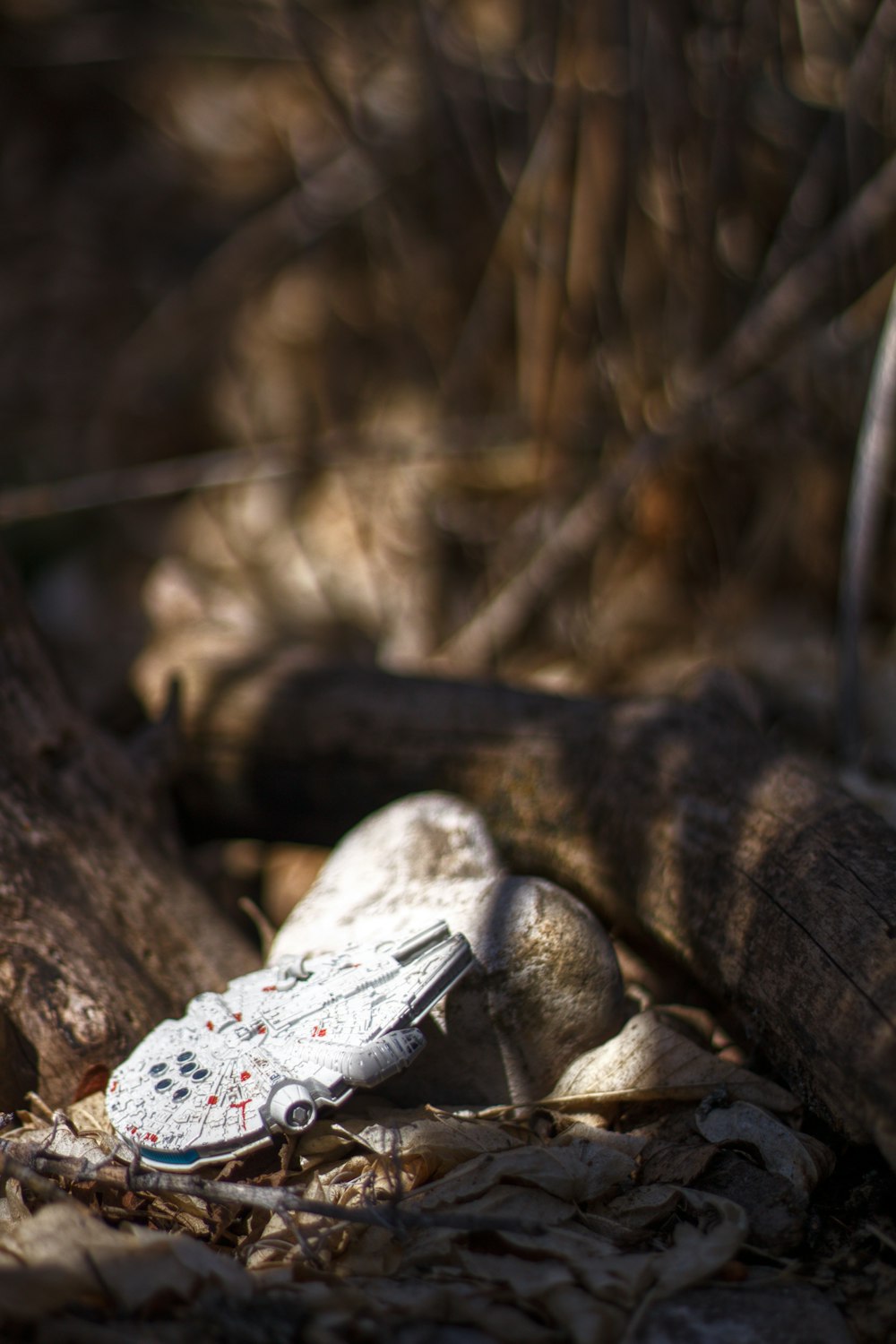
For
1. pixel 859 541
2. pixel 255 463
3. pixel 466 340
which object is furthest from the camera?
pixel 466 340

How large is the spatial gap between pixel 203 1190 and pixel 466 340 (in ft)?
11.7

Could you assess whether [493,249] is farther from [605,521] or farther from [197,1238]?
[197,1238]

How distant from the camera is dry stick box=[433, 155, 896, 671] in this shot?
130 inches

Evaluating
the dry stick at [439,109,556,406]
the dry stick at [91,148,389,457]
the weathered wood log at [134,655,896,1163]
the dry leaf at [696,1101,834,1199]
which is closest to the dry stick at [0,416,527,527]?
the dry stick at [439,109,556,406]

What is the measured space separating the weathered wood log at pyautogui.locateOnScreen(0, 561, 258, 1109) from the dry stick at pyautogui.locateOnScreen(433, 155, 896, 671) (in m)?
1.69

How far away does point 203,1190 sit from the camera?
156 centimetres

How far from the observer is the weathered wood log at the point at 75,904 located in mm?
1907

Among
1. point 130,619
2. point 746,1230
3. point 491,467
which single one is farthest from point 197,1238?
point 491,467

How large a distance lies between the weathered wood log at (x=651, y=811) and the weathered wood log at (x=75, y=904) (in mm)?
409

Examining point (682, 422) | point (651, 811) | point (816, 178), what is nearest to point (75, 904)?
point (651, 811)

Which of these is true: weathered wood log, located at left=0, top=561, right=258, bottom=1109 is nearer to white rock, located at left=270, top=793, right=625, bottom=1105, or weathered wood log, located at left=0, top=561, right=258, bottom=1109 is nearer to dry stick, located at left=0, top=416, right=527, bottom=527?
white rock, located at left=270, top=793, right=625, bottom=1105

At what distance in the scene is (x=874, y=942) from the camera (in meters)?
1.70

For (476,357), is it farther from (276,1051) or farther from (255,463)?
(276,1051)

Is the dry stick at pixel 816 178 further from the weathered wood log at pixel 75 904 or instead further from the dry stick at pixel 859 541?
the weathered wood log at pixel 75 904
